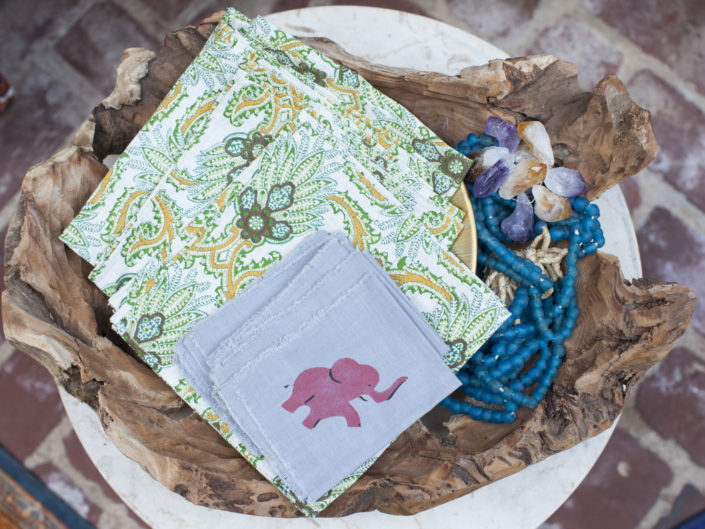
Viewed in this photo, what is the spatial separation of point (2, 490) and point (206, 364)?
75cm

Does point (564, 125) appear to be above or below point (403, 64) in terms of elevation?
below

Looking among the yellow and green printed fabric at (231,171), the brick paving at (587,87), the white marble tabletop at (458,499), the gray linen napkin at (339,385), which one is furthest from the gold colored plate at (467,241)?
the brick paving at (587,87)

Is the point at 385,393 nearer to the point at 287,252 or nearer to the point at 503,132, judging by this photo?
the point at 287,252

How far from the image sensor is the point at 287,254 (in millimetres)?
612

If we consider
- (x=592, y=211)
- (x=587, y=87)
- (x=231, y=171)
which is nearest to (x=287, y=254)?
(x=231, y=171)

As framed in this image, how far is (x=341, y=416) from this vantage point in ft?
1.96

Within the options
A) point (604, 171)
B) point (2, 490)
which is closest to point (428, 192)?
point (604, 171)

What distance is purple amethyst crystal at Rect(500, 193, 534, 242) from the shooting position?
2.25 ft

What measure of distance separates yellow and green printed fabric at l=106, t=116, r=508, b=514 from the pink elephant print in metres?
0.08

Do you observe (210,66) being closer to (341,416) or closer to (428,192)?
(428,192)

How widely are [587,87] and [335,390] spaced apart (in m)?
0.82

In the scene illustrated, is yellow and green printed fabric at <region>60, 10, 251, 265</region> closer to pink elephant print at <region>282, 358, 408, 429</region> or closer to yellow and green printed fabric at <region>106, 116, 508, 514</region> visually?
yellow and green printed fabric at <region>106, 116, 508, 514</region>

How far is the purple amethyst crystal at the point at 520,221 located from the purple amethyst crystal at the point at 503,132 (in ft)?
0.19

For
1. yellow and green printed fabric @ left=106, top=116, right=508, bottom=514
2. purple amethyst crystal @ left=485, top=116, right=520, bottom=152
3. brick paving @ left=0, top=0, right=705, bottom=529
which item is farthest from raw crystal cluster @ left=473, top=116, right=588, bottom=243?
brick paving @ left=0, top=0, right=705, bottom=529
